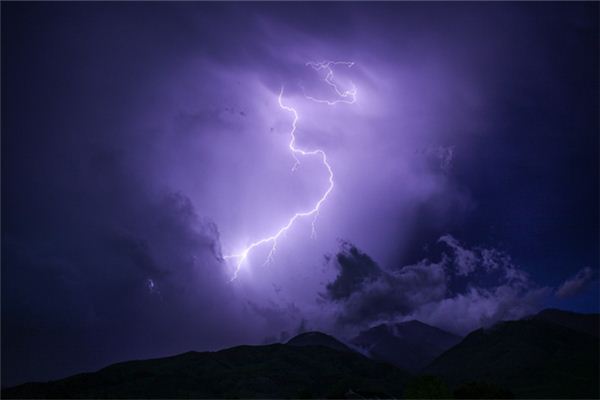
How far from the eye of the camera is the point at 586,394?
7608 inches

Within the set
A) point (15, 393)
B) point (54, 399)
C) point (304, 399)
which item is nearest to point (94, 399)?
point (54, 399)

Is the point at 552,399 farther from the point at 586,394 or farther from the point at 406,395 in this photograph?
the point at 406,395

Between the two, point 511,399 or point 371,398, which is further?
point 371,398

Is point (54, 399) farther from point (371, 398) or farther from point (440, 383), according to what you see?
point (440, 383)

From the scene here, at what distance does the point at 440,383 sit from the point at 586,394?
153676 mm

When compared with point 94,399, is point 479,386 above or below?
below

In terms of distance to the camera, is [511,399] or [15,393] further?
[15,393]

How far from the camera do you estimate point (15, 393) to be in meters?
190

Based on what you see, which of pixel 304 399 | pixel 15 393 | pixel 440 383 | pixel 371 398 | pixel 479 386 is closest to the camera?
pixel 440 383

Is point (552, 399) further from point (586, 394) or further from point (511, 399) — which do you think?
point (511, 399)

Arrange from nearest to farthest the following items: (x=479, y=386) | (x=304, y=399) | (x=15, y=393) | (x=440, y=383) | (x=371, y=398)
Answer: (x=440, y=383) < (x=479, y=386) < (x=371, y=398) < (x=304, y=399) < (x=15, y=393)

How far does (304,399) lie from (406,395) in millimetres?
72435

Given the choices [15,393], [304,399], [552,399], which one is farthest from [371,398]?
[15,393]

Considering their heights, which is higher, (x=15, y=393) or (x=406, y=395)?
(x=15, y=393)
